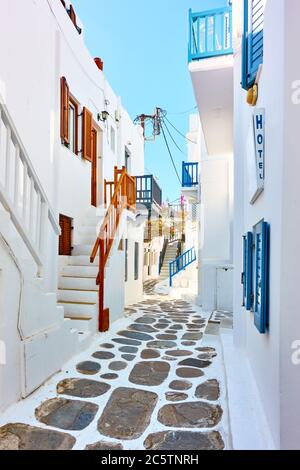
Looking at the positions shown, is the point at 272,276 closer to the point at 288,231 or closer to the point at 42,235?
the point at 288,231

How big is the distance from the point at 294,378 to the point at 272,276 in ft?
2.17

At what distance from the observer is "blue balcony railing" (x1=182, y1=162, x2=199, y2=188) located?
11224mm

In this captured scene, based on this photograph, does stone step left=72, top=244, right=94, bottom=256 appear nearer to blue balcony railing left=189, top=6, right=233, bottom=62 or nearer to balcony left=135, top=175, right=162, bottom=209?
blue balcony railing left=189, top=6, right=233, bottom=62

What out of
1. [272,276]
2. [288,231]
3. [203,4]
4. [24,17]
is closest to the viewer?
[288,231]

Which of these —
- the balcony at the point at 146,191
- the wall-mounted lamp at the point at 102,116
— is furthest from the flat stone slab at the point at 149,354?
the balcony at the point at 146,191

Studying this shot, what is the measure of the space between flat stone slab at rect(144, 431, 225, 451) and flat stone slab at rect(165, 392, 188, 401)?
22.5 inches

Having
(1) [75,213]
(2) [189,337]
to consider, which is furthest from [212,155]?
(2) [189,337]

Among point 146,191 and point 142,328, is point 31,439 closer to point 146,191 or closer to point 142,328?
point 142,328

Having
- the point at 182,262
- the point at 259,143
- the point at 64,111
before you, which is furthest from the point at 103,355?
the point at 182,262

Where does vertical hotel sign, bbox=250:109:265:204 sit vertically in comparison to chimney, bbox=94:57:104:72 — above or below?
below

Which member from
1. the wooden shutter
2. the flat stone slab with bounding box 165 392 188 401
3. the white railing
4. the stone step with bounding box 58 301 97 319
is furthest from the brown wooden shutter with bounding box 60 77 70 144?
the flat stone slab with bounding box 165 392 188 401

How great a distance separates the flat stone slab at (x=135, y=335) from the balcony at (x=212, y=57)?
4.72m

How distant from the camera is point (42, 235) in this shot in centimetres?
357
